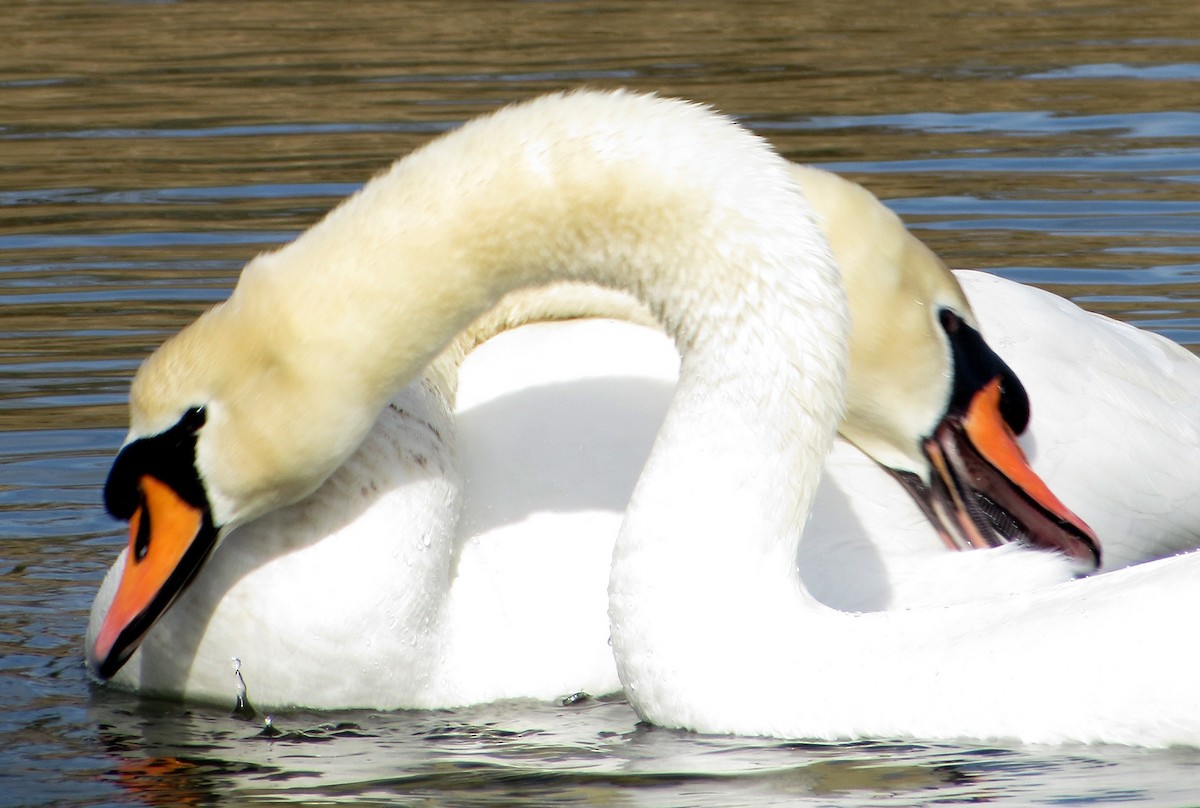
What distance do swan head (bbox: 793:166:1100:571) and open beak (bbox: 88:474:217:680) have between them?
1.49 metres

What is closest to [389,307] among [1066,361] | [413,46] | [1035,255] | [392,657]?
[392,657]

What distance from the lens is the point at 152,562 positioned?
186 inches

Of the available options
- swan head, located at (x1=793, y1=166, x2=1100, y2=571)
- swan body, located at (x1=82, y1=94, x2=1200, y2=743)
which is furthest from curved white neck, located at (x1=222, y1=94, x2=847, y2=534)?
swan head, located at (x1=793, y1=166, x2=1100, y2=571)

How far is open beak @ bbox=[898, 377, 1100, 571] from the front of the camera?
5.23 m

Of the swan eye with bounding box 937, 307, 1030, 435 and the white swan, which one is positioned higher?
the swan eye with bounding box 937, 307, 1030, 435

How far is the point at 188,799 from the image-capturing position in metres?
4.40

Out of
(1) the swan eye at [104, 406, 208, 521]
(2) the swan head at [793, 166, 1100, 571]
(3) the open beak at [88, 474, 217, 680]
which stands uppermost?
(2) the swan head at [793, 166, 1100, 571]

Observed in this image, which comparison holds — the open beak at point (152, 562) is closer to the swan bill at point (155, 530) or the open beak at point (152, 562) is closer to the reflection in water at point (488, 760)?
the swan bill at point (155, 530)

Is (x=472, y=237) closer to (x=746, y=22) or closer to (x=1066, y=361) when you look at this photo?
(x=1066, y=361)

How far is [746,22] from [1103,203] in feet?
15.9

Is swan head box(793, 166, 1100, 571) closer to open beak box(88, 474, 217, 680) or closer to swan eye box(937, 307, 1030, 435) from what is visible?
swan eye box(937, 307, 1030, 435)

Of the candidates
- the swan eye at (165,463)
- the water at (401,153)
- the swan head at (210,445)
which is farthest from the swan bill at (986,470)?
the swan eye at (165,463)

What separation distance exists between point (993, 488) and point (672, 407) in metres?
0.88

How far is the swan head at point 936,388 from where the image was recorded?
519cm
